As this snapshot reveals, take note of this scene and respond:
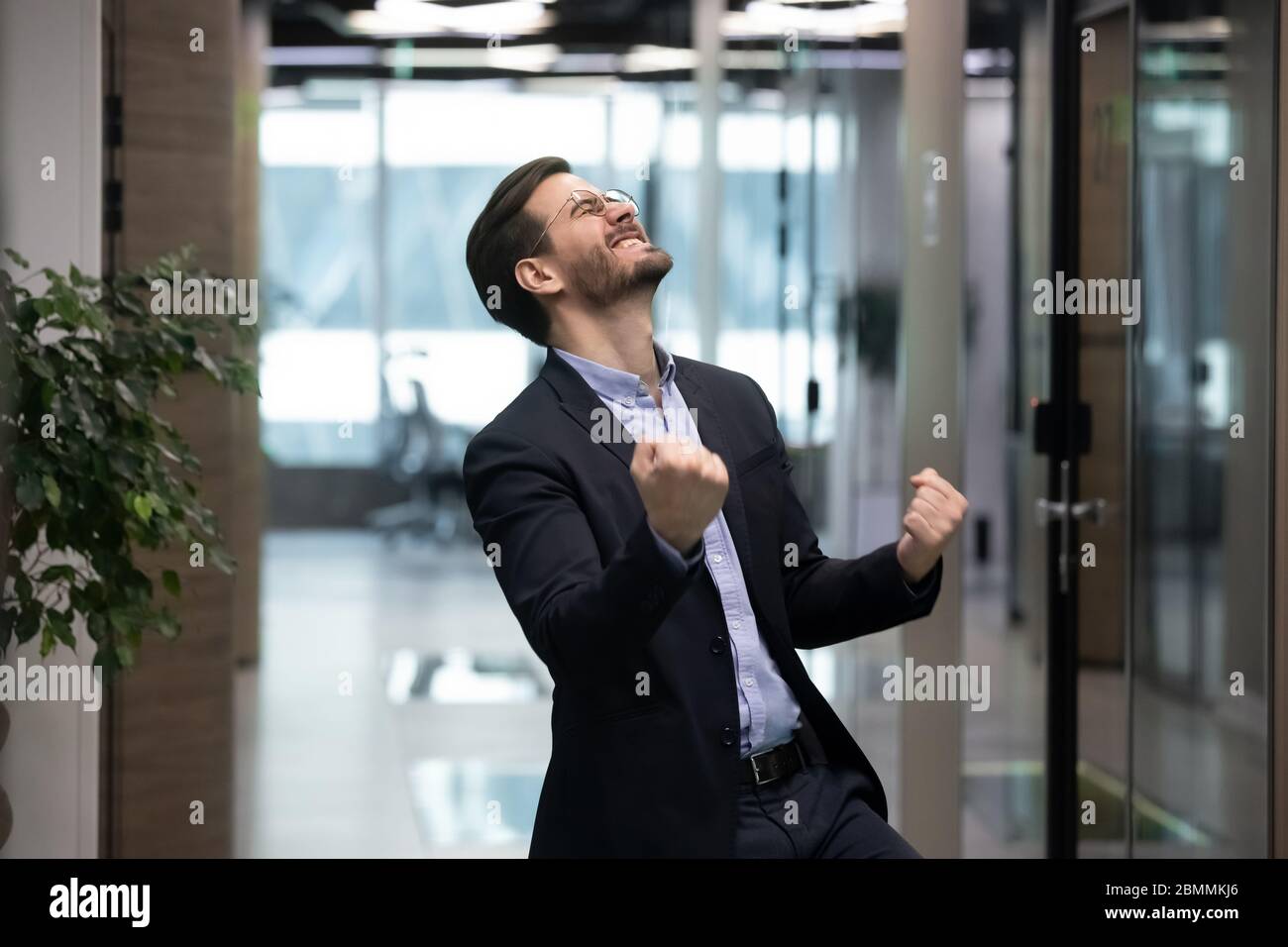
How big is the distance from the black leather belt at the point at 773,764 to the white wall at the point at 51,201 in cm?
154

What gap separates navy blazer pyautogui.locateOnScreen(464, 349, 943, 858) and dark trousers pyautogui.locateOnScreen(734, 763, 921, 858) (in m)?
0.04

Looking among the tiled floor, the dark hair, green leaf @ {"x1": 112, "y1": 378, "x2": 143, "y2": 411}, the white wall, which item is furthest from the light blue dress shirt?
the tiled floor

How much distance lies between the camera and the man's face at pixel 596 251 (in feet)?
6.58

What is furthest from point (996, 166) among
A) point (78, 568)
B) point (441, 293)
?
point (78, 568)

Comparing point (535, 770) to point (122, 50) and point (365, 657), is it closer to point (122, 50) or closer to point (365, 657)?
point (365, 657)

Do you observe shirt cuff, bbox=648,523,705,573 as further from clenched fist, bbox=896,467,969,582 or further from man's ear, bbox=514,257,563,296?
man's ear, bbox=514,257,563,296

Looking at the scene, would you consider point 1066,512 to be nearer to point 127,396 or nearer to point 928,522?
point 928,522

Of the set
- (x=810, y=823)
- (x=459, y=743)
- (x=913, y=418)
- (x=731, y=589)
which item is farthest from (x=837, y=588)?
(x=459, y=743)

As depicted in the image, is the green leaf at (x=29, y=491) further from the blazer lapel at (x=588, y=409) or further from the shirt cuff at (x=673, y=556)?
the shirt cuff at (x=673, y=556)

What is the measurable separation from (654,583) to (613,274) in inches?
23.2

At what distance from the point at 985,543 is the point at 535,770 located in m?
5.57

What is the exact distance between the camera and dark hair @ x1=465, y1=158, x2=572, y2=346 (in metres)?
2.05

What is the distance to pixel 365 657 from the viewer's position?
683cm

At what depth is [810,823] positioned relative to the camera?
183 centimetres
